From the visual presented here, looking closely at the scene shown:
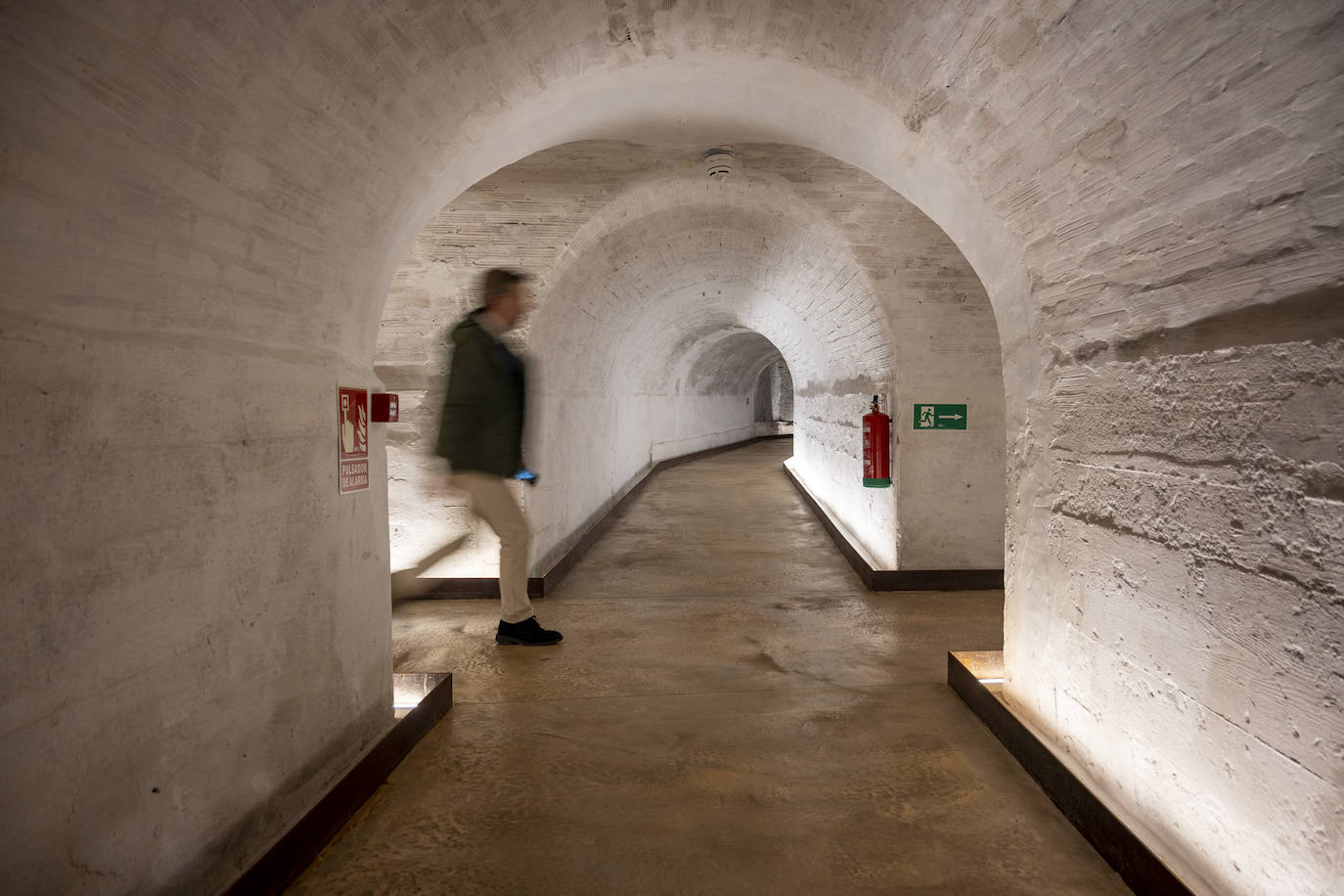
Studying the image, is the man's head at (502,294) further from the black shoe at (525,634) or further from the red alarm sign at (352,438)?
the black shoe at (525,634)

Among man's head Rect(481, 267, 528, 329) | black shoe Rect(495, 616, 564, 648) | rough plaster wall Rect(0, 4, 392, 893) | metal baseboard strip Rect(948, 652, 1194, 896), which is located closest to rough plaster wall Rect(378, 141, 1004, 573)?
man's head Rect(481, 267, 528, 329)

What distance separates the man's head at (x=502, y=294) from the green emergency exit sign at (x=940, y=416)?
3309mm

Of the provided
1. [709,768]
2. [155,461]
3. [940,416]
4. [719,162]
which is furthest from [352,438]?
[940,416]

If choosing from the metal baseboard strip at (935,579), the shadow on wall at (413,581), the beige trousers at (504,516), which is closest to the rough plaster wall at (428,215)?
the beige trousers at (504,516)

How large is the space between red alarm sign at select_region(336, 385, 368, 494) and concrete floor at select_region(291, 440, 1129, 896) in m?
1.21

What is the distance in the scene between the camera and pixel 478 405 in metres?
4.04

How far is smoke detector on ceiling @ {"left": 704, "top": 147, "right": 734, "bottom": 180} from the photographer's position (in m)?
5.09

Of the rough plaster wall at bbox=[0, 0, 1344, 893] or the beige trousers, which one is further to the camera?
the beige trousers

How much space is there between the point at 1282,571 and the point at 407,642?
4279mm

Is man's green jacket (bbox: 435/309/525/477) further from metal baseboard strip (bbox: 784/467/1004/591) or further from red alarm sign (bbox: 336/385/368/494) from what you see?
metal baseboard strip (bbox: 784/467/1004/591)

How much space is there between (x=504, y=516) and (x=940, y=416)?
3570 millimetres

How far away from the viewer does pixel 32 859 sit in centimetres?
140

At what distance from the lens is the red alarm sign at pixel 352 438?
2691 millimetres

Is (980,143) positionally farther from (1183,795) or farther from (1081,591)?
(1183,795)
